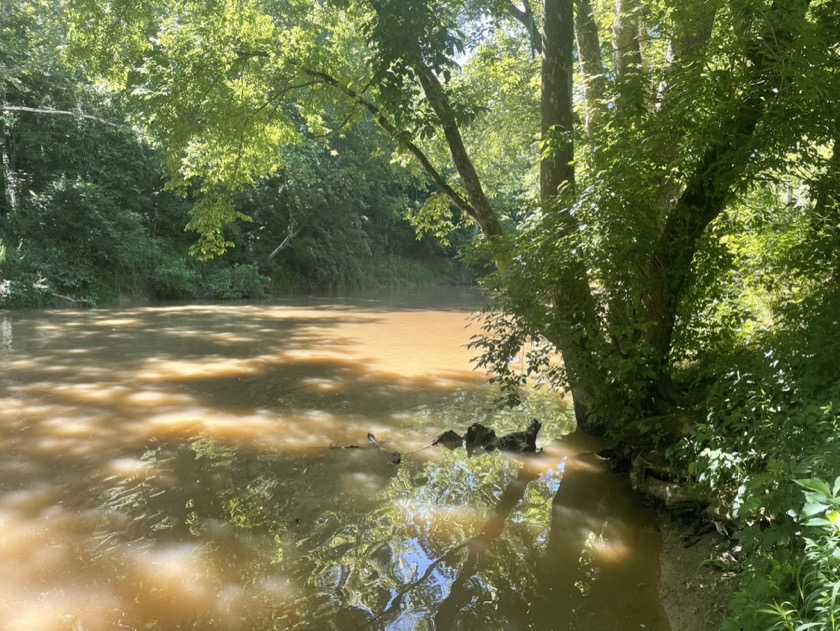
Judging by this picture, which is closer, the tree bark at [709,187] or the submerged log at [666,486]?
the submerged log at [666,486]

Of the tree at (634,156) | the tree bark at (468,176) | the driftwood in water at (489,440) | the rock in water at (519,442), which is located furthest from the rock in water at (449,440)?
the tree bark at (468,176)

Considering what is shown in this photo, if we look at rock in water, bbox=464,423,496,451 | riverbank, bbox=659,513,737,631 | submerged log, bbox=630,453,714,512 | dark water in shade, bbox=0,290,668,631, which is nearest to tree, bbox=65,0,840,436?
submerged log, bbox=630,453,714,512

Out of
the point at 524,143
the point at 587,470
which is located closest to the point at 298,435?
the point at 587,470

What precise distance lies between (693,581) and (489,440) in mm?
2640

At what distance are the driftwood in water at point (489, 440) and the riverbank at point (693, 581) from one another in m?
1.83

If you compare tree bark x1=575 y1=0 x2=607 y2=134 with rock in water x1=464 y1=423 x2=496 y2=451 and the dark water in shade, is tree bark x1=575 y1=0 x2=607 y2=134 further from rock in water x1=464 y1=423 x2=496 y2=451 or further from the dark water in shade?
rock in water x1=464 y1=423 x2=496 y2=451

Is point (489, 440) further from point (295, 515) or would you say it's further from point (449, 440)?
point (295, 515)

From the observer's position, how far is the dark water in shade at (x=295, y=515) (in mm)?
2889

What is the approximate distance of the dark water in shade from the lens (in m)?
2.89

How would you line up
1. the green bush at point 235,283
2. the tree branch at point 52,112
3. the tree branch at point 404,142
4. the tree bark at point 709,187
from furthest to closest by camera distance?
the green bush at point 235,283
the tree branch at point 52,112
the tree branch at point 404,142
the tree bark at point 709,187

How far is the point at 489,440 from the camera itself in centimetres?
561

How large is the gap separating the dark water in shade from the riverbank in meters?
0.10

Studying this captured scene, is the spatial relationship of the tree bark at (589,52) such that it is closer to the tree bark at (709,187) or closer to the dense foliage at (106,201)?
the tree bark at (709,187)

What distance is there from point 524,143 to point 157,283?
53.7 ft
